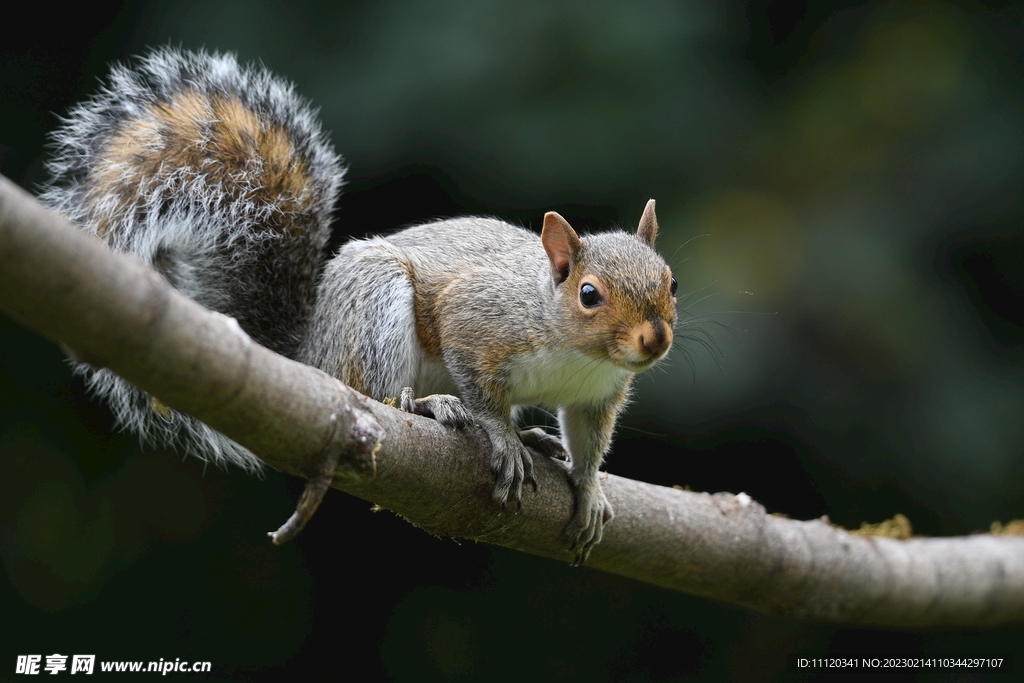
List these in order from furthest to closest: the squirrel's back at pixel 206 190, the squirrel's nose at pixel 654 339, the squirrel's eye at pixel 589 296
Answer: the squirrel's back at pixel 206 190
the squirrel's eye at pixel 589 296
the squirrel's nose at pixel 654 339

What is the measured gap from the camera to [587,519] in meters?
1.54

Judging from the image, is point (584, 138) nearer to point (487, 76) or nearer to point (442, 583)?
point (487, 76)

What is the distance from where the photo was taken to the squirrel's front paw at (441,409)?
4.70 ft

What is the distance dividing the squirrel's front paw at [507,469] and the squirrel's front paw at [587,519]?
124 mm

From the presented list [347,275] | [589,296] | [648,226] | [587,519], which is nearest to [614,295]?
[589,296]

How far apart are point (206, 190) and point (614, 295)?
2.62 feet

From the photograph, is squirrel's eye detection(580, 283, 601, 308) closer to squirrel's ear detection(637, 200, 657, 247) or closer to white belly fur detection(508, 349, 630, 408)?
white belly fur detection(508, 349, 630, 408)

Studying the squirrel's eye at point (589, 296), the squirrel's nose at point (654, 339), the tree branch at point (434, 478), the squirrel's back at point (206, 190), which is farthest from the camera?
the squirrel's back at point (206, 190)

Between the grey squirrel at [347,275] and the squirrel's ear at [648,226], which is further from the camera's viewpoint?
the squirrel's ear at [648,226]

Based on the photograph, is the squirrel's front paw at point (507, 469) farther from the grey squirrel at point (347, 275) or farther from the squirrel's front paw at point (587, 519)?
the squirrel's front paw at point (587, 519)

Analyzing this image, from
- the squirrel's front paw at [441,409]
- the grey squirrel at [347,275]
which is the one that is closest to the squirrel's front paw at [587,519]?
the grey squirrel at [347,275]

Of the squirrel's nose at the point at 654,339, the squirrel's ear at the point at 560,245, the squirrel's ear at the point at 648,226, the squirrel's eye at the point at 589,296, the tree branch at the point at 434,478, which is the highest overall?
the squirrel's ear at the point at 648,226

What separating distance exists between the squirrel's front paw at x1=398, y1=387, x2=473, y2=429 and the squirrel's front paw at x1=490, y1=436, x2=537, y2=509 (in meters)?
0.07

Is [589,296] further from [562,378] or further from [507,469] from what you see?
A: [507,469]
